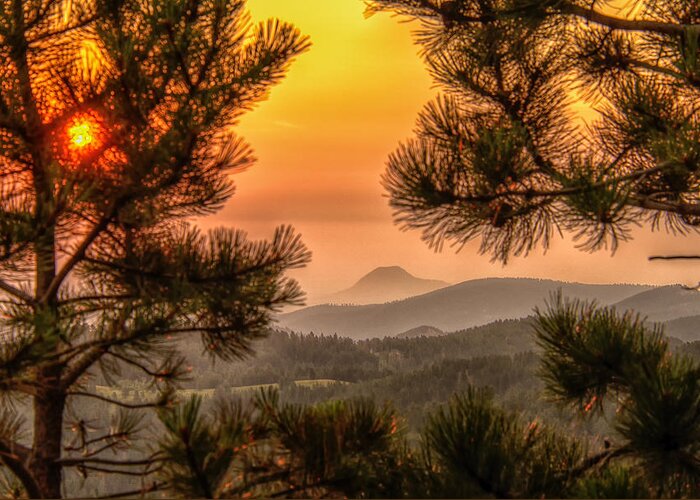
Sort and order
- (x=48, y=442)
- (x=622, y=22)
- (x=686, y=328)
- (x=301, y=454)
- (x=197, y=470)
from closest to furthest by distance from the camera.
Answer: (x=197, y=470), (x=301, y=454), (x=48, y=442), (x=622, y=22), (x=686, y=328)

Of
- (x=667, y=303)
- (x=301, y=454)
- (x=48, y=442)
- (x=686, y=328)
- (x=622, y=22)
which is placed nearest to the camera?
(x=301, y=454)

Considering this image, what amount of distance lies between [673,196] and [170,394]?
310cm

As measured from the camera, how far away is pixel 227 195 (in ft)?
11.9

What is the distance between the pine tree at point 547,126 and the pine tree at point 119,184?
850 millimetres

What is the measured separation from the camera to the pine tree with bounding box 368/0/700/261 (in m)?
3.31

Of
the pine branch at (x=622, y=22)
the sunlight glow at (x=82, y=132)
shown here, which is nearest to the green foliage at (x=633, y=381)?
the pine branch at (x=622, y=22)

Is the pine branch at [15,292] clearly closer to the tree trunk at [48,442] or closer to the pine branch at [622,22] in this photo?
the tree trunk at [48,442]

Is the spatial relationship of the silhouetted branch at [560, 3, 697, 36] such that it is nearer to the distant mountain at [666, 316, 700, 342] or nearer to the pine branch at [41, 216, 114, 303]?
the pine branch at [41, 216, 114, 303]

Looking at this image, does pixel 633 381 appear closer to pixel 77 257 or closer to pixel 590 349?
pixel 590 349

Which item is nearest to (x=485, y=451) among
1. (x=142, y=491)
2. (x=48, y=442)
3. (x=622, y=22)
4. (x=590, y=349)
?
(x=590, y=349)

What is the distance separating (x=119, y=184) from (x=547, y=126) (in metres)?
2.50

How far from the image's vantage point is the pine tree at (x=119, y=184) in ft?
10.1

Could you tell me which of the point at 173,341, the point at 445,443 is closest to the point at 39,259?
the point at 173,341

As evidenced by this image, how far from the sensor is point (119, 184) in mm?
3119
